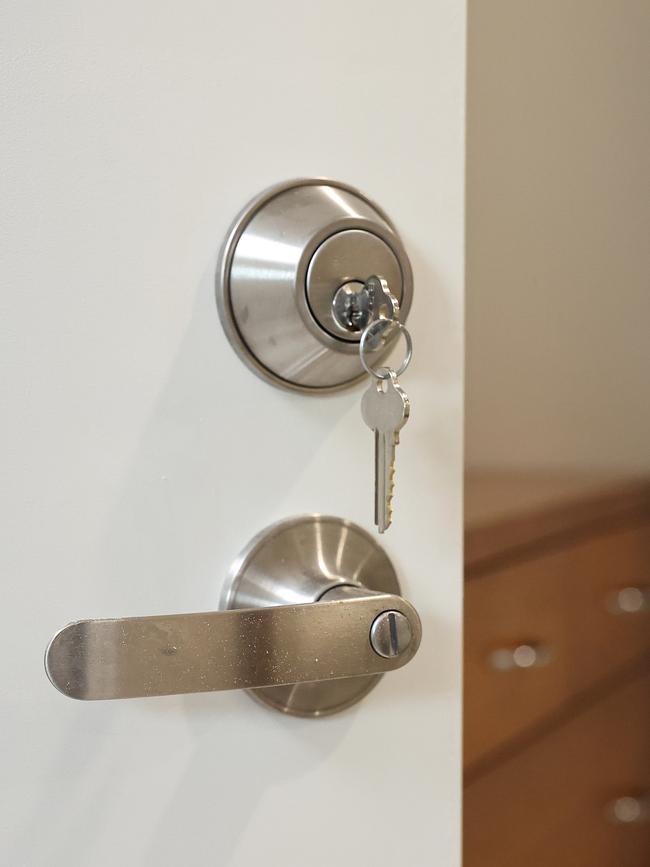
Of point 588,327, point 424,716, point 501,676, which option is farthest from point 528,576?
point 424,716

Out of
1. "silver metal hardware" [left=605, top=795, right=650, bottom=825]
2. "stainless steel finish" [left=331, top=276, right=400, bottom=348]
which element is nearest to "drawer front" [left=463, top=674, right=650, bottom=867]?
"silver metal hardware" [left=605, top=795, right=650, bottom=825]

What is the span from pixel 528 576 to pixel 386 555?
0.41m

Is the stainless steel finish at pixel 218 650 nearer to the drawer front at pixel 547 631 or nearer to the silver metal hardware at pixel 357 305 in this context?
the silver metal hardware at pixel 357 305

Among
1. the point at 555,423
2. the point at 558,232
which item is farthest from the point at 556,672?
the point at 558,232

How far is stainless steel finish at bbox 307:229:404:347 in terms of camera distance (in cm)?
26

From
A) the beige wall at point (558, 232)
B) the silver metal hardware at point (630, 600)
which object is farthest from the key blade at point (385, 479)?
the silver metal hardware at point (630, 600)

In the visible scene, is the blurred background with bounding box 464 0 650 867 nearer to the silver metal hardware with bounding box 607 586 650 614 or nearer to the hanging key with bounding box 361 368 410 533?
the silver metal hardware with bounding box 607 586 650 614

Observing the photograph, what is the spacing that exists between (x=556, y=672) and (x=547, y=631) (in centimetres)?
4

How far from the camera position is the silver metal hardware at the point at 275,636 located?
0.75 feet

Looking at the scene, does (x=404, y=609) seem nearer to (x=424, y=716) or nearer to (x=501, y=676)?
(x=424, y=716)

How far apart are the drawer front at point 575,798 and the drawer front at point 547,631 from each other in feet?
0.11

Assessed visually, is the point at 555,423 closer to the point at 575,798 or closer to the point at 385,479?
the point at 575,798

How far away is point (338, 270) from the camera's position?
0.26m

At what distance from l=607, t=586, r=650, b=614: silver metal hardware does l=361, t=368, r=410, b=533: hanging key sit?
0.56 meters
